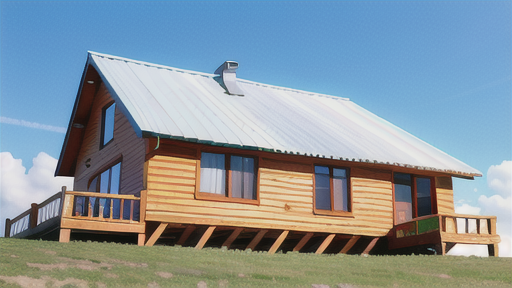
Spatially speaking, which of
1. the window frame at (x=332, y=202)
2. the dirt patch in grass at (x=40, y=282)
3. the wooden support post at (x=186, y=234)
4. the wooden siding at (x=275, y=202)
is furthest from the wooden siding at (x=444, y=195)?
the dirt patch in grass at (x=40, y=282)

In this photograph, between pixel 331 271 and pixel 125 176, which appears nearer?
pixel 331 271

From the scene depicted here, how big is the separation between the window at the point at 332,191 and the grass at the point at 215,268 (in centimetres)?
338

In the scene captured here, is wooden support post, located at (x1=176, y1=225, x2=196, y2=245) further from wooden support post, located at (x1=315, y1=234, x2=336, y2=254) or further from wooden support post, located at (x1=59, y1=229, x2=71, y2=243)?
wooden support post, located at (x1=315, y1=234, x2=336, y2=254)

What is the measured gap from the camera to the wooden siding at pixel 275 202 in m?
20.6

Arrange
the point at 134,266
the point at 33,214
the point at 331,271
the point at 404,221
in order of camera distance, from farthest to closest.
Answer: the point at 404,221 < the point at 33,214 < the point at 331,271 < the point at 134,266

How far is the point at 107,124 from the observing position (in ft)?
84.3

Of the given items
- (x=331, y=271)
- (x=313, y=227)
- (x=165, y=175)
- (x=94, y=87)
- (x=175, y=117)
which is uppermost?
(x=94, y=87)

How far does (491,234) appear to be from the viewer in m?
23.5

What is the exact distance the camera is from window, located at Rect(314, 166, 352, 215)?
23.6m

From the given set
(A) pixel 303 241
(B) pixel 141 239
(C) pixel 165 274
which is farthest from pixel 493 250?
(C) pixel 165 274

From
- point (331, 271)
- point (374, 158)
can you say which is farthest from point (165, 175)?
point (374, 158)

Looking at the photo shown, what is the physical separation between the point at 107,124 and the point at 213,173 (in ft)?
21.1

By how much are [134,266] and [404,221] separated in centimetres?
1410

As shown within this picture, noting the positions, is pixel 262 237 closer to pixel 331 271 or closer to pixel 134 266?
pixel 331 271
